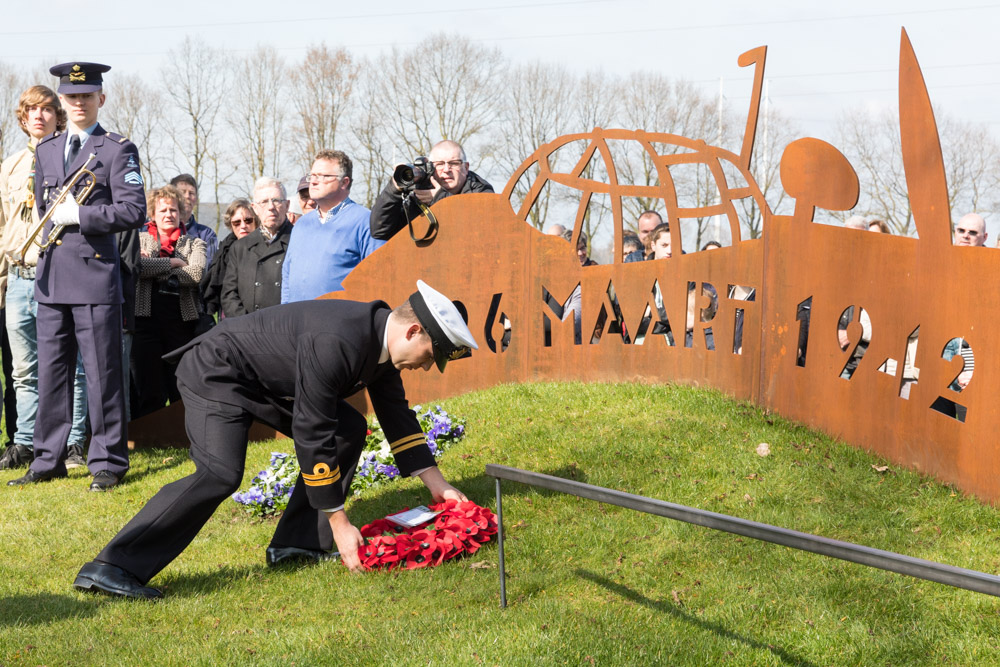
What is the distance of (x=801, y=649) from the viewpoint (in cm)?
388

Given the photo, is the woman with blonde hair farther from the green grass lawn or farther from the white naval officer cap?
the white naval officer cap

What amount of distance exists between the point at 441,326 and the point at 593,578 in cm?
143

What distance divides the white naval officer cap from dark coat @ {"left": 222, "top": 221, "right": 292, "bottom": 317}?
4.49 m

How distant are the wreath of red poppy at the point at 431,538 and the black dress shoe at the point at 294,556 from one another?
26 cm

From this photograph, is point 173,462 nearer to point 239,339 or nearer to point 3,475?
point 3,475

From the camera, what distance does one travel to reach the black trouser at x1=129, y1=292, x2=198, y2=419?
908 centimetres

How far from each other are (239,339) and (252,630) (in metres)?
1.35

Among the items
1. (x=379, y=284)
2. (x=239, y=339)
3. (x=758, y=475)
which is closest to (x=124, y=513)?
(x=239, y=339)

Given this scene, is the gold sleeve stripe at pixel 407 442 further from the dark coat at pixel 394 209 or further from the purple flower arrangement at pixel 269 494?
the dark coat at pixel 394 209

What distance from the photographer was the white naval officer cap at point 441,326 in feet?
13.9

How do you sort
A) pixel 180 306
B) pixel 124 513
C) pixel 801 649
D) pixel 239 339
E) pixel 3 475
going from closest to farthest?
pixel 801 649
pixel 239 339
pixel 124 513
pixel 3 475
pixel 180 306

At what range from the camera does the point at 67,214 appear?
6.86 m

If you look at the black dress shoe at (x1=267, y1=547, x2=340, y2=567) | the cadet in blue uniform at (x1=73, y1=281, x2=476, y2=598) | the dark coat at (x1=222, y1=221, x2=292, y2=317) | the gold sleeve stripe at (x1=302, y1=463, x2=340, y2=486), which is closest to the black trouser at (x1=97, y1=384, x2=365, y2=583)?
the cadet in blue uniform at (x1=73, y1=281, x2=476, y2=598)

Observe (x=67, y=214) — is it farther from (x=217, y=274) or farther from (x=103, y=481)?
(x=217, y=274)
